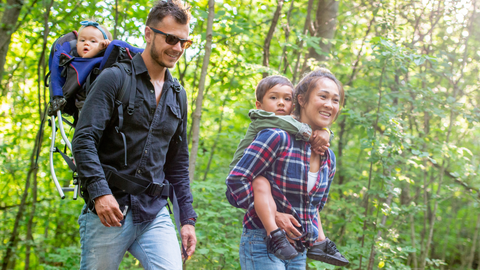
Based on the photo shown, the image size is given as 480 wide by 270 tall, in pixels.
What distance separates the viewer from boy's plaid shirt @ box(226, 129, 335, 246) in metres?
1.80

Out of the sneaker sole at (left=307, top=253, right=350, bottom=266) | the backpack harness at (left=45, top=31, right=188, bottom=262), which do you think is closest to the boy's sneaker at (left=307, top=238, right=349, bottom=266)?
the sneaker sole at (left=307, top=253, right=350, bottom=266)

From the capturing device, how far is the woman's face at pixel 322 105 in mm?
2049

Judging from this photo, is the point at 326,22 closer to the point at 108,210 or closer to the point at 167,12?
the point at 167,12

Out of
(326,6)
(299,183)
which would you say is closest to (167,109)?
(299,183)

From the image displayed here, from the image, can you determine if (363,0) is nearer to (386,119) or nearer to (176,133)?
(386,119)

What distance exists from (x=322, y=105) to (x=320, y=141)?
213 mm

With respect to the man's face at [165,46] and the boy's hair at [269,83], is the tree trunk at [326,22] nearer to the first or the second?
the boy's hair at [269,83]

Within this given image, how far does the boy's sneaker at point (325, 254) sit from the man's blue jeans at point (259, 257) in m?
0.09

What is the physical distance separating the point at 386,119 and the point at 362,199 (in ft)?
6.62

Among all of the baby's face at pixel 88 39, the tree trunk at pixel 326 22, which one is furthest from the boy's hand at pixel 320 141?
the tree trunk at pixel 326 22

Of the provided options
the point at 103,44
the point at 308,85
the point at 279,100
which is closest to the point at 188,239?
the point at 279,100

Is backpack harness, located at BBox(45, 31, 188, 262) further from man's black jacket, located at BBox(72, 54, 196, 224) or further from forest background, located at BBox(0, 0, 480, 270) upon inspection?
forest background, located at BBox(0, 0, 480, 270)

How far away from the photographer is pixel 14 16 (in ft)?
19.5

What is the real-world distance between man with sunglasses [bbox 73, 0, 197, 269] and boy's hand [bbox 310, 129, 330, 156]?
31.4 inches
